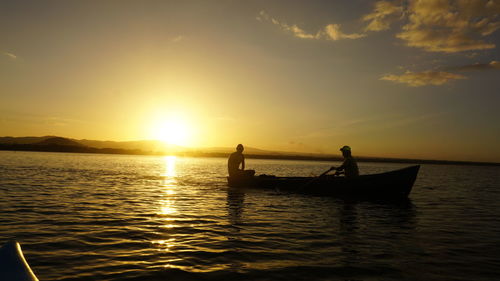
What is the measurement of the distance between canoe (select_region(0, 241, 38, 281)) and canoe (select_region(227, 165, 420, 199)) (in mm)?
17575

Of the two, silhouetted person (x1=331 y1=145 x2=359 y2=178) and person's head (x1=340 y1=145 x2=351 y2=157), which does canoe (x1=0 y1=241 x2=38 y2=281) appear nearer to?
person's head (x1=340 y1=145 x2=351 y2=157)

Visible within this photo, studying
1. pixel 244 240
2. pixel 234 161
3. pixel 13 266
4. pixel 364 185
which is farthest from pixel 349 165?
pixel 13 266

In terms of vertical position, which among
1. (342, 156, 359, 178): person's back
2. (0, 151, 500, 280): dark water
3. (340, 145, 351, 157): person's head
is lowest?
(0, 151, 500, 280): dark water

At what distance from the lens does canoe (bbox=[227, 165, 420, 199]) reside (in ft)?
61.3

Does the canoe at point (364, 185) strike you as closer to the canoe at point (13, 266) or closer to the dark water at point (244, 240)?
the dark water at point (244, 240)

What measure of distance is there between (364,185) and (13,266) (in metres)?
18.1

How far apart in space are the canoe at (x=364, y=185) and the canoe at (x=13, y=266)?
692 inches

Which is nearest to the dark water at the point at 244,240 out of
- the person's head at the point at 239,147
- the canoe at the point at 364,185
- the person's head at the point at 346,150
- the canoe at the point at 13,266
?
the canoe at the point at 13,266

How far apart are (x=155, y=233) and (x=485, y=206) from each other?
19.3 metres

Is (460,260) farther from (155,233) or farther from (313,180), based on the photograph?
(313,180)

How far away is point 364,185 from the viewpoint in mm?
19031

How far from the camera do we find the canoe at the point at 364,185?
18.7 meters

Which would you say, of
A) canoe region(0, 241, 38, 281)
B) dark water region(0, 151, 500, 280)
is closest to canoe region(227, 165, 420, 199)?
dark water region(0, 151, 500, 280)

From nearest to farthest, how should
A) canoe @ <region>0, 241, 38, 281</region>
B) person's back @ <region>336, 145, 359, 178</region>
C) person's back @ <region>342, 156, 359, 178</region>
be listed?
1. canoe @ <region>0, 241, 38, 281</region>
2. person's back @ <region>336, 145, 359, 178</region>
3. person's back @ <region>342, 156, 359, 178</region>
